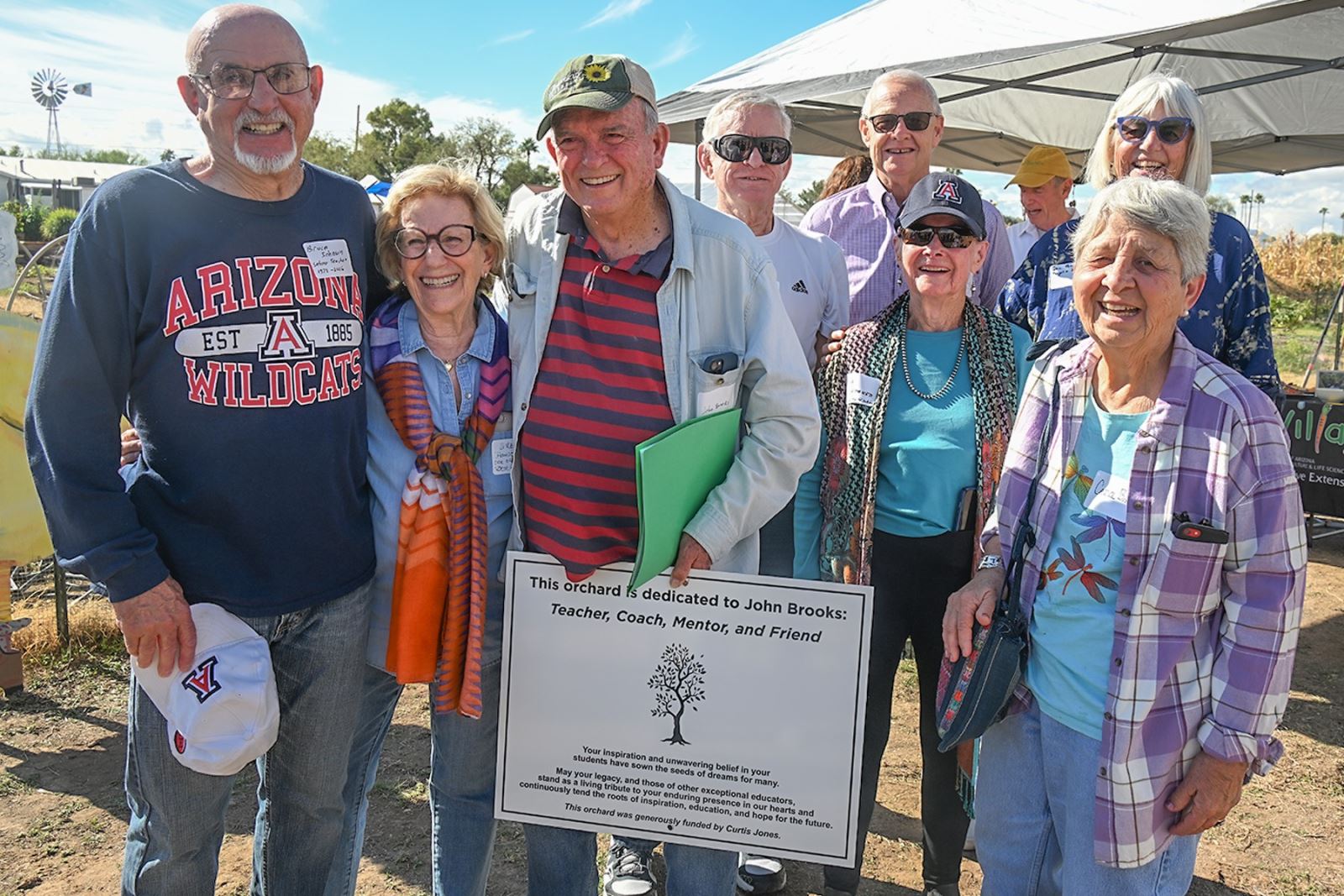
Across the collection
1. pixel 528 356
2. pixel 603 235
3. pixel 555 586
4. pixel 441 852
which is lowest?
pixel 441 852

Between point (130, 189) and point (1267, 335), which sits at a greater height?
point (130, 189)

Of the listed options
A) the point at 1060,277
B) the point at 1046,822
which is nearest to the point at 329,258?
the point at 1060,277

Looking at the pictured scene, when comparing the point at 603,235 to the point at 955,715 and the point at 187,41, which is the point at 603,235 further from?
the point at 955,715

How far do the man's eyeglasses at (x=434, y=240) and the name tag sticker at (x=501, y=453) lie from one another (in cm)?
46

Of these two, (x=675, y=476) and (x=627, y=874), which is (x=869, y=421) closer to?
(x=675, y=476)

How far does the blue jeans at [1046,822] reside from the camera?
1.83 metres

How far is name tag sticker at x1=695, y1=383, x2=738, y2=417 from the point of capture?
2.17 metres

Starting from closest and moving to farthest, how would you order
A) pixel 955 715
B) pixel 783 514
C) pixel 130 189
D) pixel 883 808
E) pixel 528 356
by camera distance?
1. pixel 130 189
2. pixel 955 715
3. pixel 528 356
4. pixel 783 514
5. pixel 883 808

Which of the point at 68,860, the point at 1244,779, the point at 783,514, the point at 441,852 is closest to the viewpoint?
the point at 1244,779

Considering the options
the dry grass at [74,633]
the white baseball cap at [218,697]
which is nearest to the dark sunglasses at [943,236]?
the white baseball cap at [218,697]

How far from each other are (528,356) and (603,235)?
1.17ft

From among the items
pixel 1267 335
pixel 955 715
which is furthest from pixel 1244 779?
pixel 1267 335

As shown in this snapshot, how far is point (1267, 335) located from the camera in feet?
7.88

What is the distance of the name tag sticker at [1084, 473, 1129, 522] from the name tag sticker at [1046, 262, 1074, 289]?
902mm
